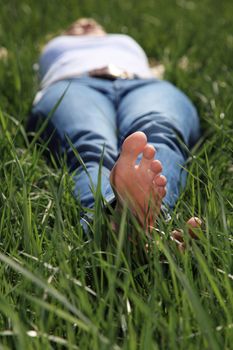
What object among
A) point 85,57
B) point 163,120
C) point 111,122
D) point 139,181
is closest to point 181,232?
point 139,181

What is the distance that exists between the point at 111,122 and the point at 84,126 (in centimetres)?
13

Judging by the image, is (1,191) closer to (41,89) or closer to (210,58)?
(41,89)

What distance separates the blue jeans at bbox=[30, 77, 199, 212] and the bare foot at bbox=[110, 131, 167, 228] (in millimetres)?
114

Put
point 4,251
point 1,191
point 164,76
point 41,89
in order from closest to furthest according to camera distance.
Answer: point 4,251 < point 1,191 < point 41,89 < point 164,76

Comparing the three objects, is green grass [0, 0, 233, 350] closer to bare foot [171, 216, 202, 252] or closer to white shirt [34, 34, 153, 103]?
bare foot [171, 216, 202, 252]

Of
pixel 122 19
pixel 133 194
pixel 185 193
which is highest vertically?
pixel 133 194

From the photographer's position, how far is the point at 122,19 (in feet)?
9.97

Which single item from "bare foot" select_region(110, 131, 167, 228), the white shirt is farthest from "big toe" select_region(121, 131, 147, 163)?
the white shirt

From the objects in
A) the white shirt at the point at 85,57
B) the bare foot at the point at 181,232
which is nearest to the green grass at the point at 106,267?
the bare foot at the point at 181,232

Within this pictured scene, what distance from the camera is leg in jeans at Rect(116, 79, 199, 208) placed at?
150cm

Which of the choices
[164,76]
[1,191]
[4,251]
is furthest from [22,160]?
[164,76]

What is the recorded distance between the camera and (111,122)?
5.88 feet

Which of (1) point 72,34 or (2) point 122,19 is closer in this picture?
(1) point 72,34

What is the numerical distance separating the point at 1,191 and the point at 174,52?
137 centimetres
